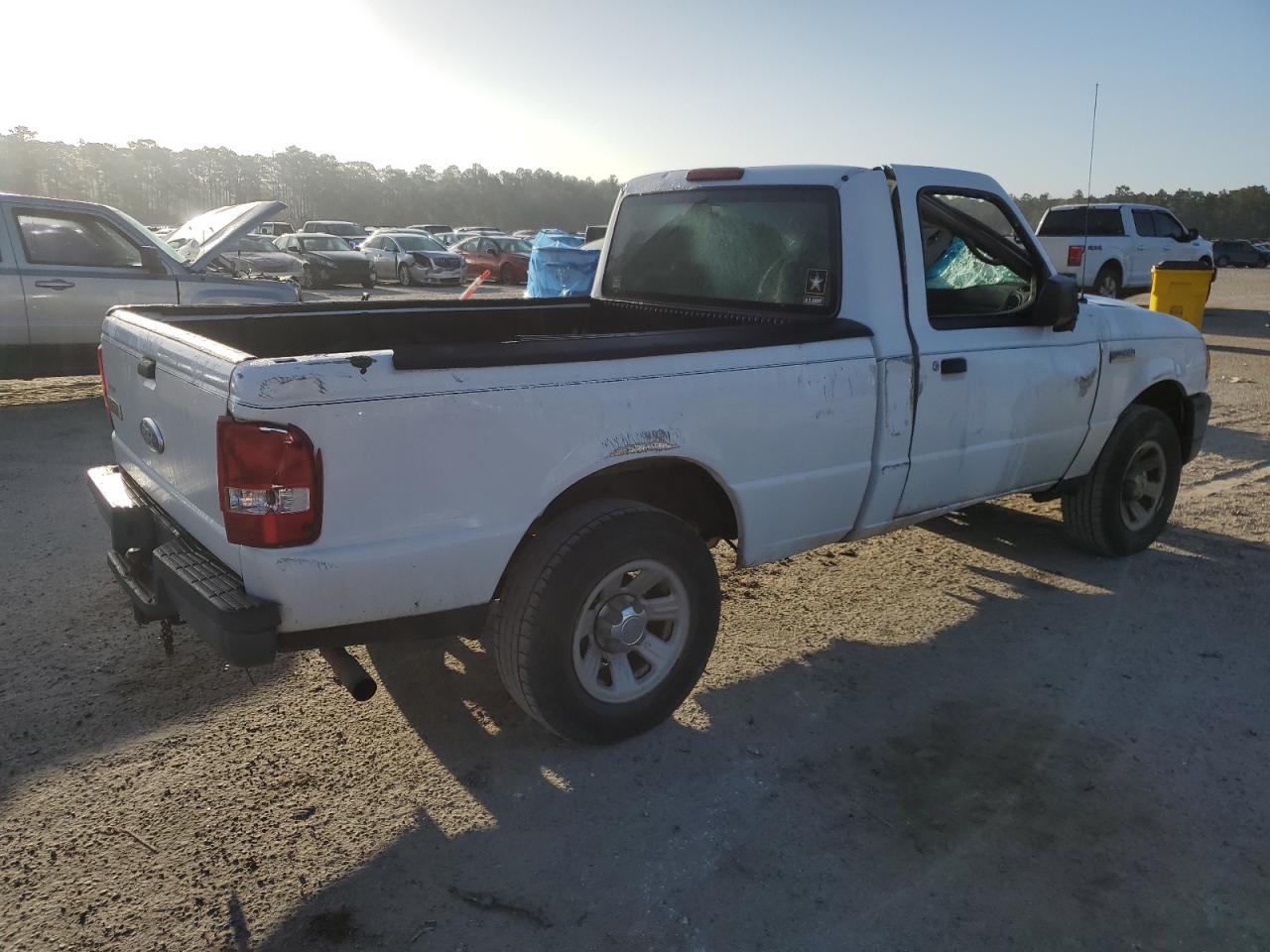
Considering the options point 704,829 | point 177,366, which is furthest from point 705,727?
point 177,366

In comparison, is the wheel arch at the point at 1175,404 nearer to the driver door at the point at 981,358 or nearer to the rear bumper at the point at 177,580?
the driver door at the point at 981,358

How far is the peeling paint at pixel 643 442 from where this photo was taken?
3035mm

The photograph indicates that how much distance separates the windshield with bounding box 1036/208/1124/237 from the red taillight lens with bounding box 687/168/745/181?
15230mm

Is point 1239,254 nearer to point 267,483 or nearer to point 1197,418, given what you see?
point 1197,418

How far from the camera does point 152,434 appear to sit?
127 inches

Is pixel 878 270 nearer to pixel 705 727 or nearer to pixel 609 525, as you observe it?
pixel 609 525

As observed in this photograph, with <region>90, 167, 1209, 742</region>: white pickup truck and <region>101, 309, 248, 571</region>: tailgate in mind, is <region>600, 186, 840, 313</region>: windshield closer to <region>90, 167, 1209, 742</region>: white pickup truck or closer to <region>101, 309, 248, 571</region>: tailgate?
<region>90, 167, 1209, 742</region>: white pickup truck

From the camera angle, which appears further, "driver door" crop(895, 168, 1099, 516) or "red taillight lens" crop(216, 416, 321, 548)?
"driver door" crop(895, 168, 1099, 516)

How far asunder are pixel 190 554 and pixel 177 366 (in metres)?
0.58

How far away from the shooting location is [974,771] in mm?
3225

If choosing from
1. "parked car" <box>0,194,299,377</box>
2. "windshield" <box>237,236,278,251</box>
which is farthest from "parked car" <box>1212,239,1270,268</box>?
"parked car" <box>0,194,299,377</box>

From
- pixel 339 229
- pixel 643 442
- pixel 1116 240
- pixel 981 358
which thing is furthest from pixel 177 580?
pixel 339 229

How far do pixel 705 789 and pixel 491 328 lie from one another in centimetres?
263

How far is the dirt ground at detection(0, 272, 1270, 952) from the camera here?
2.51m
